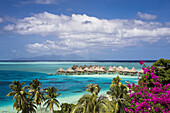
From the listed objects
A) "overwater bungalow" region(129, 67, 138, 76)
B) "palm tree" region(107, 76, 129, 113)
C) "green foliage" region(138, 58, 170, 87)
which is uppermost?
"green foliage" region(138, 58, 170, 87)

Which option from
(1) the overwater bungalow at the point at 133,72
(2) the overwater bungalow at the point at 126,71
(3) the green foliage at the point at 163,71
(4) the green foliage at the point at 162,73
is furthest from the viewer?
(2) the overwater bungalow at the point at 126,71

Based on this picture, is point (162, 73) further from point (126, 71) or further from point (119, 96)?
point (126, 71)

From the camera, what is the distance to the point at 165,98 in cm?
1155

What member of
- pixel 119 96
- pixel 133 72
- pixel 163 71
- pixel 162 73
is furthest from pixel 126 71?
pixel 119 96

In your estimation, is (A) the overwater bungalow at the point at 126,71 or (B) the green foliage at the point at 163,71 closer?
(B) the green foliage at the point at 163,71

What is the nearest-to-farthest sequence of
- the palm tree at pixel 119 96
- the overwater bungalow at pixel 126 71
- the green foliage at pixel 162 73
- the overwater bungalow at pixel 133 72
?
the green foliage at pixel 162 73 < the palm tree at pixel 119 96 < the overwater bungalow at pixel 133 72 < the overwater bungalow at pixel 126 71

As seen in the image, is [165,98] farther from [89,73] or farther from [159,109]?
[89,73]

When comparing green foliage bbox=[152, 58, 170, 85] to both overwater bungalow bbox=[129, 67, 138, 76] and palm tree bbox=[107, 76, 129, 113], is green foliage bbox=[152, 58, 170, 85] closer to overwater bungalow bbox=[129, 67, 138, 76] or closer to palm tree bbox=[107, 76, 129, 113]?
palm tree bbox=[107, 76, 129, 113]

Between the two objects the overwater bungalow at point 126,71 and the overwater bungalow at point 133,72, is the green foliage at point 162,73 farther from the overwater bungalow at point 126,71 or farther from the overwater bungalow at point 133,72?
the overwater bungalow at point 126,71

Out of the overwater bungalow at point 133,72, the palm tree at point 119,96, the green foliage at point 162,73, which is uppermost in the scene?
the green foliage at point 162,73

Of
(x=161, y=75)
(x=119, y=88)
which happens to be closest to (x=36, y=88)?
(x=119, y=88)

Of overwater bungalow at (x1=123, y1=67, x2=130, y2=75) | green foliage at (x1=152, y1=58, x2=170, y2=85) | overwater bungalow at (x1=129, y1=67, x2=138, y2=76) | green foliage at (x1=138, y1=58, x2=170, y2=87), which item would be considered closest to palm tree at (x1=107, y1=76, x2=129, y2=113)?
green foliage at (x1=138, y1=58, x2=170, y2=87)

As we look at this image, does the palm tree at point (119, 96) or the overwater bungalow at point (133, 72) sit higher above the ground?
the palm tree at point (119, 96)

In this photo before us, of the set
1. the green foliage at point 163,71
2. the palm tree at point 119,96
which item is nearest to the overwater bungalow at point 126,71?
the green foliage at point 163,71
